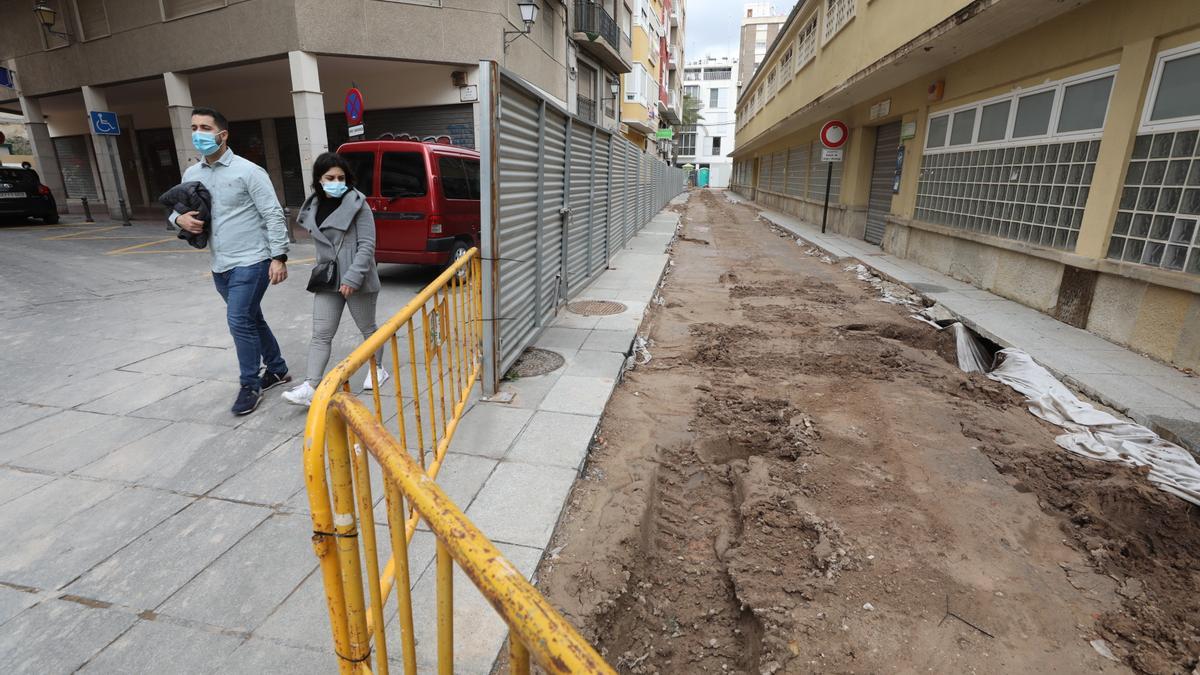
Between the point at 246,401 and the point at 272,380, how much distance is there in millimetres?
480

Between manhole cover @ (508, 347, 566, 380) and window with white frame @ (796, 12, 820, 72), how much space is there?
15741mm

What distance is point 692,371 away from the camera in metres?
5.36

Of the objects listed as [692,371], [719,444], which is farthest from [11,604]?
[692,371]

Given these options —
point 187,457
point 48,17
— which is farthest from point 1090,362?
point 48,17

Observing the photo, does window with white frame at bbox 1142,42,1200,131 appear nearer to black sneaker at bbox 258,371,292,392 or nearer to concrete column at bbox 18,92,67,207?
black sneaker at bbox 258,371,292,392

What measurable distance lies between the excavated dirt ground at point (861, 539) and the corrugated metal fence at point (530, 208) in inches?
45.1

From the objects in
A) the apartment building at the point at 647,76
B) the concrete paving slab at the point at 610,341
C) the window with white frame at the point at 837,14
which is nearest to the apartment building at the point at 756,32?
the apartment building at the point at 647,76

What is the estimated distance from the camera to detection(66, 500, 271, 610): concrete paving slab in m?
2.26

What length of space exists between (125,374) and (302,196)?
14.9 meters

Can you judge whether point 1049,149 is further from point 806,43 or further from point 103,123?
point 103,123

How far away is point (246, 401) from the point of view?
387cm

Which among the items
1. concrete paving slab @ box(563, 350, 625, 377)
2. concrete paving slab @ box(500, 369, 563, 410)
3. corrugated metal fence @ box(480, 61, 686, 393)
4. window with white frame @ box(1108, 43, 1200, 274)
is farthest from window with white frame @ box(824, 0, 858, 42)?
concrete paving slab @ box(500, 369, 563, 410)

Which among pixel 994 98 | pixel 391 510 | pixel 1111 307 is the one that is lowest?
pixel 1111 307

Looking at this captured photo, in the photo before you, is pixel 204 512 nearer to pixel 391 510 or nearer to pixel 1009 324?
pixel 391 510
